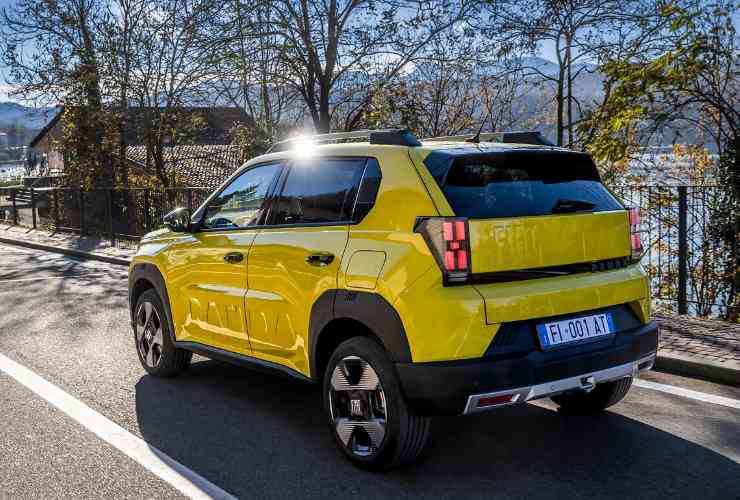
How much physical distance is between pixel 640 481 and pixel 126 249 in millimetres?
15900

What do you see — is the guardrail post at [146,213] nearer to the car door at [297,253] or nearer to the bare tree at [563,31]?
the bare tree at [563,31]

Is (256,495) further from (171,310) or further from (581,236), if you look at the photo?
(171,310)

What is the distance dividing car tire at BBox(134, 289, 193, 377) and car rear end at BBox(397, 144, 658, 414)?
2.92 metres

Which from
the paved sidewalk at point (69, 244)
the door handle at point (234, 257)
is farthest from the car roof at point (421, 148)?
the paved sidewalk at point (69, 244)

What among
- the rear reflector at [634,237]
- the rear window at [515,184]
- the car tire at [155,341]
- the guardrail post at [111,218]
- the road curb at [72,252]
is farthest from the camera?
the guardrail post at [111,218]

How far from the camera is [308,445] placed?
15.7 ft

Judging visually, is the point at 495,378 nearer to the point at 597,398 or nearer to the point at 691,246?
the point at 597,398

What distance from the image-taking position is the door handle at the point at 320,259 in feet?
14.8

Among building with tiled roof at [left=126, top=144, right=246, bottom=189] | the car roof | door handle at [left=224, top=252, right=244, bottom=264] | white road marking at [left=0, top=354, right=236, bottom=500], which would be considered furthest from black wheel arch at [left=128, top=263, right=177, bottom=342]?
building with tiled roof at [left=126, top=144, right=246, bottom=189]

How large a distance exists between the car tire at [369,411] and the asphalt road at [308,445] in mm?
118

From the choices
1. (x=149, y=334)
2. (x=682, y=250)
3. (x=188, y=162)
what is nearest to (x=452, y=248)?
(x=149, y=334)

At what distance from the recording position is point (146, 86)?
19703 mm

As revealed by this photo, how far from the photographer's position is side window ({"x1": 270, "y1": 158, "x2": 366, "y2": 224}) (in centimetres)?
462

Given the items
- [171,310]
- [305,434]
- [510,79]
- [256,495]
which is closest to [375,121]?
[510,79]
